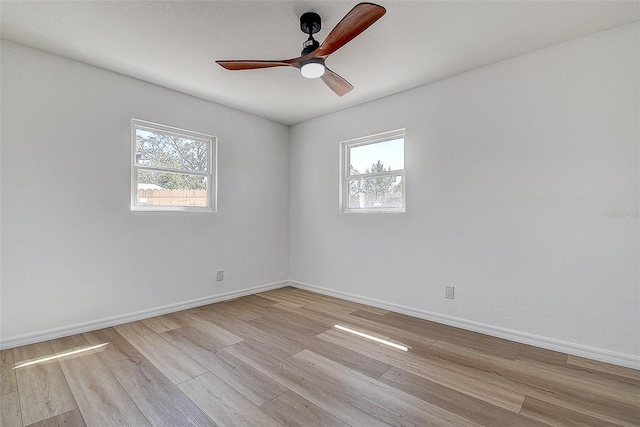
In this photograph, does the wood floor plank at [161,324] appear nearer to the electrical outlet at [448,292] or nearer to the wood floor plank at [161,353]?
the wood floor plank at [161,353]

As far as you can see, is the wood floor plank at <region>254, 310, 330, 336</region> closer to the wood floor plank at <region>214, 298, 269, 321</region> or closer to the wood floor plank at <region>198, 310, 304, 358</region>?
the wood floor plank at <region>214, 298, 269, 321</region>

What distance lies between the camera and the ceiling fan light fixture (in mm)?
2107

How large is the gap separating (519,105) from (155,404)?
3550 millimetres

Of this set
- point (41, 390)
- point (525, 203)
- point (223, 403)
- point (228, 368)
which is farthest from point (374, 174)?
point (41, 390)

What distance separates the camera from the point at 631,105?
2197mm

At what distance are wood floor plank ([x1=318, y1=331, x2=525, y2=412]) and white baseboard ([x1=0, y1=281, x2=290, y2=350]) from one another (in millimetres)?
1692

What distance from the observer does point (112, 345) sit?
2506 mm

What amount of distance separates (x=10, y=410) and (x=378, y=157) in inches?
146

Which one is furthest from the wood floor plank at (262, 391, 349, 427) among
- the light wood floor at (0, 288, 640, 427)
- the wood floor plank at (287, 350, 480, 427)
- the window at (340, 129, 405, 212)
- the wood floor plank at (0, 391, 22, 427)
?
the window at (340, 129, 405, 212)

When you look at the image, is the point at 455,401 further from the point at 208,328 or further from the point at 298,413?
the point at 208,328

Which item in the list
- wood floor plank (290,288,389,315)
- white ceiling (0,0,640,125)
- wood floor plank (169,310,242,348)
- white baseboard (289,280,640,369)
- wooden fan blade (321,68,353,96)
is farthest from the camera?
wood floor plank (290,288,389,315)

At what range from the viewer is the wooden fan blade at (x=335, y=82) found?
7.72ft

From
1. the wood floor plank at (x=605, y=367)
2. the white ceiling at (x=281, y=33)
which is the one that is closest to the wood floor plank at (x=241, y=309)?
the white ceiling at (x=281, y=33)

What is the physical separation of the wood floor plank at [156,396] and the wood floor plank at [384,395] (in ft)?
2.49
